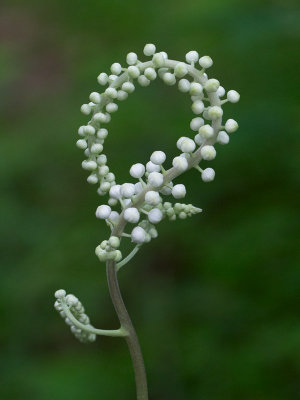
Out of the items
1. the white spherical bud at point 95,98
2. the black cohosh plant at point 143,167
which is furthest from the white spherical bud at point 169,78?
the white spherical bud at point 95,98

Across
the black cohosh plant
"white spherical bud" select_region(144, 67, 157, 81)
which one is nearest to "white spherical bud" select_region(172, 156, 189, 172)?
the black cohosh plant

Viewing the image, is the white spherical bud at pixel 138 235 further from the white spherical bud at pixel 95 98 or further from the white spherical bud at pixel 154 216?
the white spherical bud at pixel 95 98

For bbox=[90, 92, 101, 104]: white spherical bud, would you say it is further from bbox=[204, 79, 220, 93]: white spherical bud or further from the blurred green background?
the blurred green background

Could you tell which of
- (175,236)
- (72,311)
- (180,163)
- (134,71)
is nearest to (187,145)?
(180,163)
